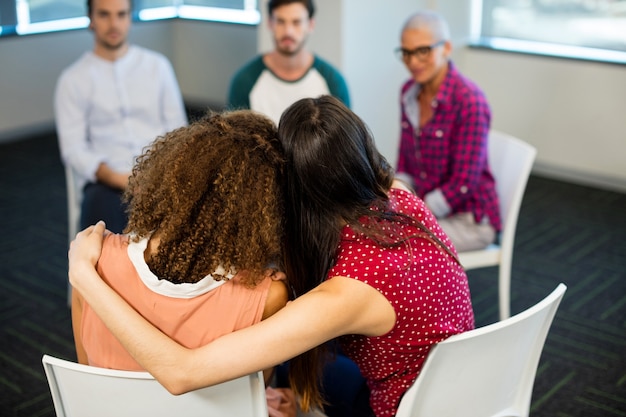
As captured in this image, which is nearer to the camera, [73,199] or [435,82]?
[435,82]

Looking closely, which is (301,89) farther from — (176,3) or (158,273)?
(176,3)

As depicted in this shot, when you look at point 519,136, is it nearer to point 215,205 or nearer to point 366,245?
point 366,245

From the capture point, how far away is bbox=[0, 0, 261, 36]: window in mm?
5711

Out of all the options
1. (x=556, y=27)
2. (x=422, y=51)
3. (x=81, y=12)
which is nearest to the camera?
(x=422, y=51)

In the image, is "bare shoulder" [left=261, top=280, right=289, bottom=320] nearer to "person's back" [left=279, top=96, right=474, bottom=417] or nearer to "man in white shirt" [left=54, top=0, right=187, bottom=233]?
"person's back" [left=279, top=96, right=474, bottom=417]

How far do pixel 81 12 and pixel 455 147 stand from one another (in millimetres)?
4293

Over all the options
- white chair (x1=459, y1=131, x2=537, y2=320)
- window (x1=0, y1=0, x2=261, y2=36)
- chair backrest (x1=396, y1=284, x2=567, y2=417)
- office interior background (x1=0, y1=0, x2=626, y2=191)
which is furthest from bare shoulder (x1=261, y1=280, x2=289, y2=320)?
window (x1=0, y1=0, x2=261, y2=36)

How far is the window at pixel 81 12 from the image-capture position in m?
5.71

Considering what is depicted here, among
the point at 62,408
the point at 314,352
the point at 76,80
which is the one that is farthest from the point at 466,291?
the point at 76,80

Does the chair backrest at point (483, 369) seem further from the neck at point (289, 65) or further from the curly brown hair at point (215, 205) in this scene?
the neck at point (289, 65)

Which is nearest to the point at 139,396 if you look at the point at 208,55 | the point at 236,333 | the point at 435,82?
the point at 236,333

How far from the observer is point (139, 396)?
1.40m

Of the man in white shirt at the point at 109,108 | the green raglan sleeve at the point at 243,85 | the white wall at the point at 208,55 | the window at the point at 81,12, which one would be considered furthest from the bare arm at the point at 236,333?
the white wall at the point at 208,55

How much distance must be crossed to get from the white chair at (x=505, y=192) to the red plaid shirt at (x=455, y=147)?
37 mm
